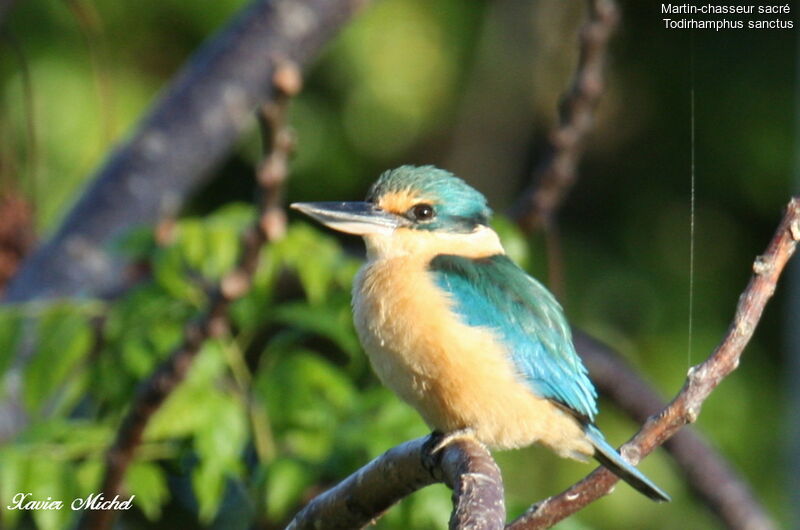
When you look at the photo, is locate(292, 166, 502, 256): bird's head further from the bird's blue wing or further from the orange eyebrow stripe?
the bird's blue wing

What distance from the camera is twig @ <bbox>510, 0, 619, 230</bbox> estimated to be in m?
2.99

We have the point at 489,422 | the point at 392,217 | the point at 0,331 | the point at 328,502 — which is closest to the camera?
the point at 328,502

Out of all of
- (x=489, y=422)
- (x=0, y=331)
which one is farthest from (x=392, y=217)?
(x=0, y=331)

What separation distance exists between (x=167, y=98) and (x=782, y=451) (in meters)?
2.60

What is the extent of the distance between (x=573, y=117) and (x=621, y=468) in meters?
1.37

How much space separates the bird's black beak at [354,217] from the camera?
2.20 m

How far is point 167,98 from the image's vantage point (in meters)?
3.52


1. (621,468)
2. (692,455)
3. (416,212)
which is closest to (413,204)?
(416,212)

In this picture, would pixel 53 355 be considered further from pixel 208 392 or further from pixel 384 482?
pixel 384 482

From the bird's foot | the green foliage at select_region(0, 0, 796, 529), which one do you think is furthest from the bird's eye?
the green foliage at select_region(0, 0, 796, 529)

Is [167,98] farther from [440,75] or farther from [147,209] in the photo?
[440,75]

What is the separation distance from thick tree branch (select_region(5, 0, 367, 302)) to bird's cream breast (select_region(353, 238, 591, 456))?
54.1 inches

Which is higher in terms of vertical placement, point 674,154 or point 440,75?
point 440,75

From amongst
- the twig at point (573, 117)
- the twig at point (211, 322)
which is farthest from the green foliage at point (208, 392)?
the twig at point (573, 117)
